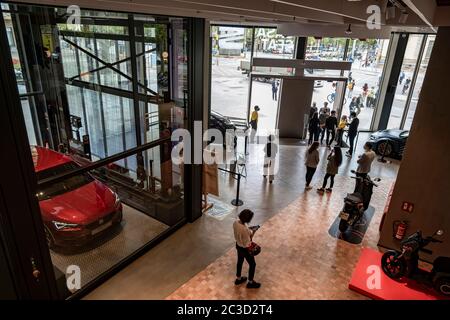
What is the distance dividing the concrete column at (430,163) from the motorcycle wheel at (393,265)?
848 millimetres

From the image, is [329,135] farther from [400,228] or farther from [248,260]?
[248,260]

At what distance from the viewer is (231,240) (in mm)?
6031

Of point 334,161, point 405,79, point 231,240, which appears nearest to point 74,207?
point 231,240

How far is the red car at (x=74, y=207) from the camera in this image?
16.9 feet

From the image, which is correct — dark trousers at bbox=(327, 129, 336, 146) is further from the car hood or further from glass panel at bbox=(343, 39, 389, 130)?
the car hood

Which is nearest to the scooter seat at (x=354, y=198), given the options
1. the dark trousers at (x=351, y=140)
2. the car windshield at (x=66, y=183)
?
the dark trousers at (x=351, y=140)

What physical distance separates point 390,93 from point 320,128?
3.60 meters

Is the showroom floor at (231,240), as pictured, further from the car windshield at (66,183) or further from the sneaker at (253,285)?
the car windshield at (66,183)

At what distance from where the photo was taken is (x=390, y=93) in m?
12.1

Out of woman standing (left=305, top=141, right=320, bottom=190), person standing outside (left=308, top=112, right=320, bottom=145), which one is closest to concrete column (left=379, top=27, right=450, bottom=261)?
woman standing (left=305, top=141, right=320, bottom=190)

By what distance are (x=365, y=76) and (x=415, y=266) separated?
9674 mm

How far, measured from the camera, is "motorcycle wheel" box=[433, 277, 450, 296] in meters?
4.60
